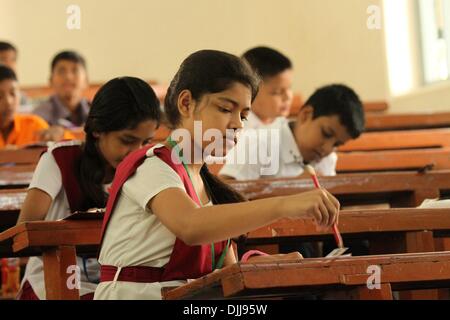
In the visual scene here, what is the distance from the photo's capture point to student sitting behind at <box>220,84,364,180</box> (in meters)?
2.88

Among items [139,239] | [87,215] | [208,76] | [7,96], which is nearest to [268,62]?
[7,96]

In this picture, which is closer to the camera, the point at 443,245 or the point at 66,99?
the point at 443,245

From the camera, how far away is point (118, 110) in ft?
7.00

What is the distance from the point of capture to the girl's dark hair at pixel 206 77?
1.62 metres

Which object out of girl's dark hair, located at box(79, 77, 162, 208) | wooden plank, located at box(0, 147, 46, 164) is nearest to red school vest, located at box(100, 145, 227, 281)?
girl's dark hair, located at box(79, 77, 162, 208)

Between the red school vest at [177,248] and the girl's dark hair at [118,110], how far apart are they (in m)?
0.53

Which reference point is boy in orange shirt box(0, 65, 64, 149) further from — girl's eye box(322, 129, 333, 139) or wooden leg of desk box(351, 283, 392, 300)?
wooden leg of desk box(351, 283, 392, 300)

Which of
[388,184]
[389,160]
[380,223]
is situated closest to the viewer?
[380,223]

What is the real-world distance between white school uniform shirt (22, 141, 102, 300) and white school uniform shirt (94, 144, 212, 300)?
0.57 meters

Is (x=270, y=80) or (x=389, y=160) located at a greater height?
(x=270, y=80)

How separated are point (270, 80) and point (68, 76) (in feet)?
4.83

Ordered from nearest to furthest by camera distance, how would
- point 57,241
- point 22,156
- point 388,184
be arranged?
1. point 57,241
2. point 388,184
3. point 22,156

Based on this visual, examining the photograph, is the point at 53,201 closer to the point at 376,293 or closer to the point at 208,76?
the point at 208,76
